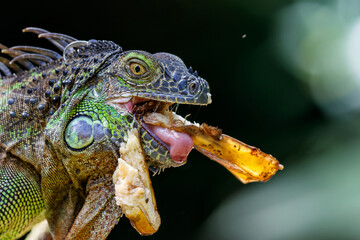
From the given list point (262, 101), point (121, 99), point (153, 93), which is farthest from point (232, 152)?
point (262, 101)

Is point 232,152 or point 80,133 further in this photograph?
point 232,152

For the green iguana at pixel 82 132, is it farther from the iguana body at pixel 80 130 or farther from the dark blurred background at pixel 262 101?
the dark blurred background at pixel 262 101

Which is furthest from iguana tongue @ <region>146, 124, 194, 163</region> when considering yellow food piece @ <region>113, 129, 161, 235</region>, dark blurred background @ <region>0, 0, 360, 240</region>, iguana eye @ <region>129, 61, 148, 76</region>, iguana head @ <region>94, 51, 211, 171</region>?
dark blurred background @ <region>0, 0, 360, 240</region>

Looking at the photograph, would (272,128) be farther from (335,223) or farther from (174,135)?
(174,135)

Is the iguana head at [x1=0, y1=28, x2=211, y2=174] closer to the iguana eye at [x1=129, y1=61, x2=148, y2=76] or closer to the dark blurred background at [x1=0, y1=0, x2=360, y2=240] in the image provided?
the iguana eye at [x1=129, y1=61, x2=148, y2=76]

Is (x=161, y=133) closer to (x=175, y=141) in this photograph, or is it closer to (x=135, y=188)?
(x=175, y=141)

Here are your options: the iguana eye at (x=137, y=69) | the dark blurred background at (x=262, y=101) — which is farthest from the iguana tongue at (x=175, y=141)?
the dark blurred background at (x=262, y=101)

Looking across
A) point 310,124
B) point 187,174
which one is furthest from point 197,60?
point 310,124
